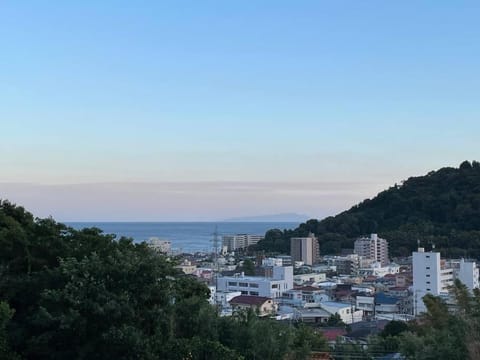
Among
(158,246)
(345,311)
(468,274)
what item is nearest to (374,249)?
(468,274)

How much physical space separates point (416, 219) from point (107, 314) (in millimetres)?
50747

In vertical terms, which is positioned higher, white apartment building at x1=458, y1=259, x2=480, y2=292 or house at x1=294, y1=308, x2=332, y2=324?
white apartment building at x1=458, y1=259, x2=480, y2=292

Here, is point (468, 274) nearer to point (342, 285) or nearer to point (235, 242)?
point (342, 285)

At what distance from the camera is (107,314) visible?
213 inches

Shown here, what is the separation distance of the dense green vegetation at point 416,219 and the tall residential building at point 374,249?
1.50 meters

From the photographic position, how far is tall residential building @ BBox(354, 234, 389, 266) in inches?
1948

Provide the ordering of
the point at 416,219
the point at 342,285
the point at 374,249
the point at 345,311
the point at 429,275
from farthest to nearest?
1. the point at 416,219
2. the point at 374,249
3. the point at 342,285
4. the point at 429,275
5. the point at 345,311

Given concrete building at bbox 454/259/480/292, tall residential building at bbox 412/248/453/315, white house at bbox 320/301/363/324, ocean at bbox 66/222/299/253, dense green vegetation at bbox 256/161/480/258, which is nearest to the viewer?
white house at bbox 320/301/363/324

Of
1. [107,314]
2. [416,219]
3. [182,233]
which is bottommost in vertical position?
[182,233]

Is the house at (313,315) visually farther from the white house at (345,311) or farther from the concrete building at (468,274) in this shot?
the concrete building at (468,274)

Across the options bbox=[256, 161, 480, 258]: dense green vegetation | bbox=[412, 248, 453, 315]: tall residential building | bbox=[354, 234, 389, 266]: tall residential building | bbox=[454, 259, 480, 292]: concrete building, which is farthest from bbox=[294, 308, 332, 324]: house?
bbox=[354, 234, 389, 266]: tall residential building

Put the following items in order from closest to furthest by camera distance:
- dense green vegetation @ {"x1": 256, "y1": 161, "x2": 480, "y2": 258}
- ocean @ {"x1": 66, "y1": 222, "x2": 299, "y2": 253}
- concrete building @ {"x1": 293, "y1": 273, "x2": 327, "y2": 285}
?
concrete building @ {"x1": 293, "y1": 273, "x2": 327, "y2": 285} < dense green vegetation @ {"x1": 256, "y1": 161, "x2": 480, "y2": 258} < ocean @ {"x1": 66, "y1": 222, "x2": 299, "y2": 253}

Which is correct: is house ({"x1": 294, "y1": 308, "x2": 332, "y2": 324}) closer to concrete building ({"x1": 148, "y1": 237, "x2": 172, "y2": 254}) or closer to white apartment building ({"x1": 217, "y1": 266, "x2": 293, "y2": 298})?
concrete building ({"x1": 148, "y1": 237, "x2": 172, "y2": 254})

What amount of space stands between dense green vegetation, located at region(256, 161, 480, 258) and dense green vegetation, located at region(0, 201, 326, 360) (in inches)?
1555
